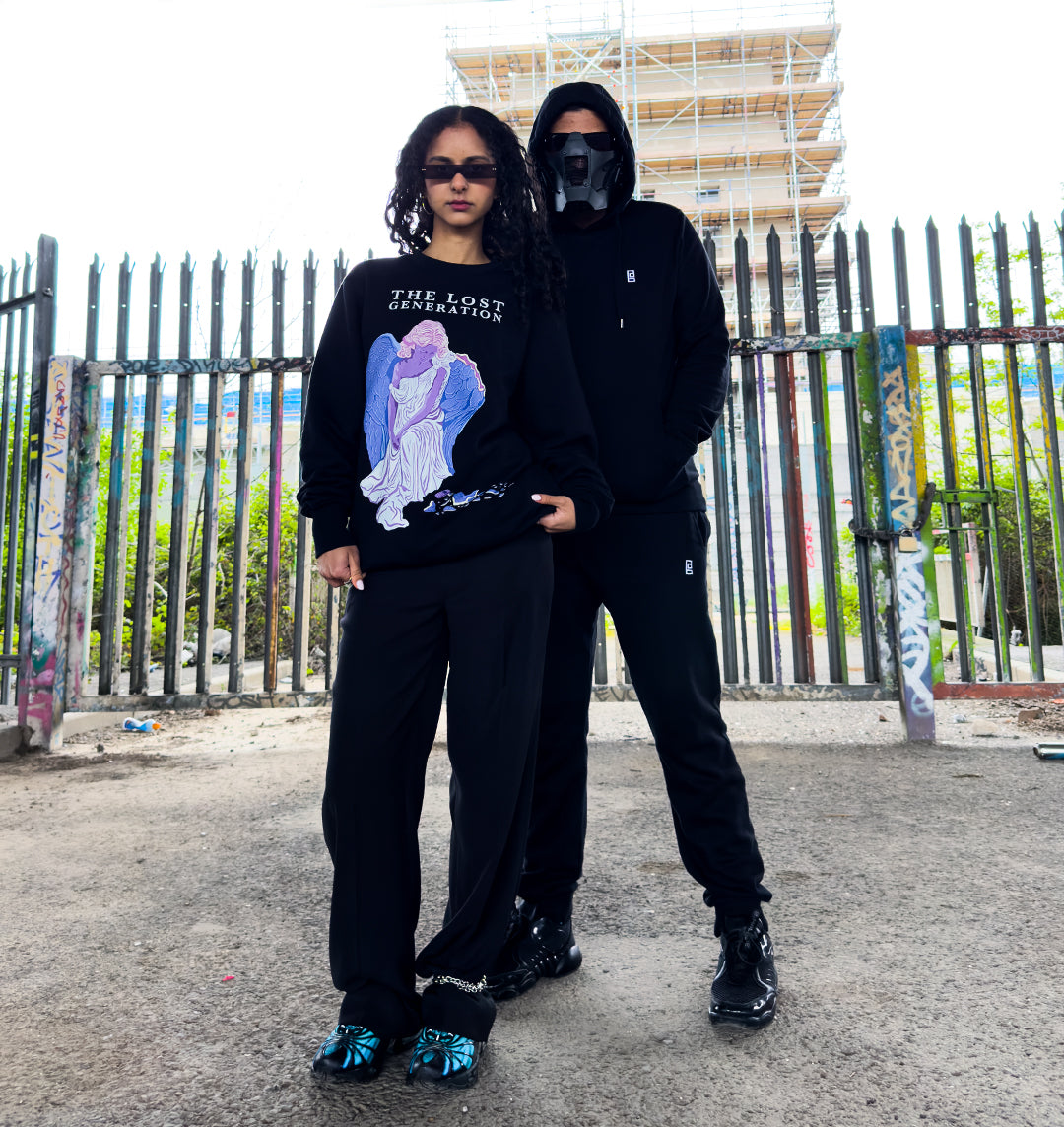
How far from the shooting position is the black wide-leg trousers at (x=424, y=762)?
1562 mm

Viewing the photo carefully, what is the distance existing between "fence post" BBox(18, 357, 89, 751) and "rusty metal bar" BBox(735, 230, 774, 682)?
379 centimetres

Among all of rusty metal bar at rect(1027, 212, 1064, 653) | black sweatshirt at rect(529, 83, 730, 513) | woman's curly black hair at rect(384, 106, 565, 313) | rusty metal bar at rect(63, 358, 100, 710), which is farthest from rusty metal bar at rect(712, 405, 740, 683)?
rusty metal bar at rect(63, 358, 100, 710)

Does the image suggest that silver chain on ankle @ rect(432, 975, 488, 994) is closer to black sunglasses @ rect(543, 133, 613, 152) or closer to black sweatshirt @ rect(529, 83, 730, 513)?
black sweatshirt @ rect(529, 83, 730, 513)

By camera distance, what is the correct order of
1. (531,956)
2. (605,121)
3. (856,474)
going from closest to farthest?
(531,956) → (605,121) → (856,474)

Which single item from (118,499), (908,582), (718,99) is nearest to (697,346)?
(908,582)

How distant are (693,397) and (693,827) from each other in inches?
38.9

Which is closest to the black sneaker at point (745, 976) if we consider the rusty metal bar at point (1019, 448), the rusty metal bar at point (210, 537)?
the rusty metal bar at point (1019, 448)

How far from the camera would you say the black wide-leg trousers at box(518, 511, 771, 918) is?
186 centimetres

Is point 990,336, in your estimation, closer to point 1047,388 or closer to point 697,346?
point 1047,388

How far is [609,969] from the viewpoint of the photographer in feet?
6.37

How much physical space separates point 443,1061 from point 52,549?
168 inches

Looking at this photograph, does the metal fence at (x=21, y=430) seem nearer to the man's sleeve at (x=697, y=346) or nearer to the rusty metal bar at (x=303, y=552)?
the rusty metal bar at (x=303, y=552)

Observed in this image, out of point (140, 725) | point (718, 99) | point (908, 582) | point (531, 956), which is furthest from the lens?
point (718, 99)

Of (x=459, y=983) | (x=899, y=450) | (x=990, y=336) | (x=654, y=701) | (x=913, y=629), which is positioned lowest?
(x=459, y=983)
